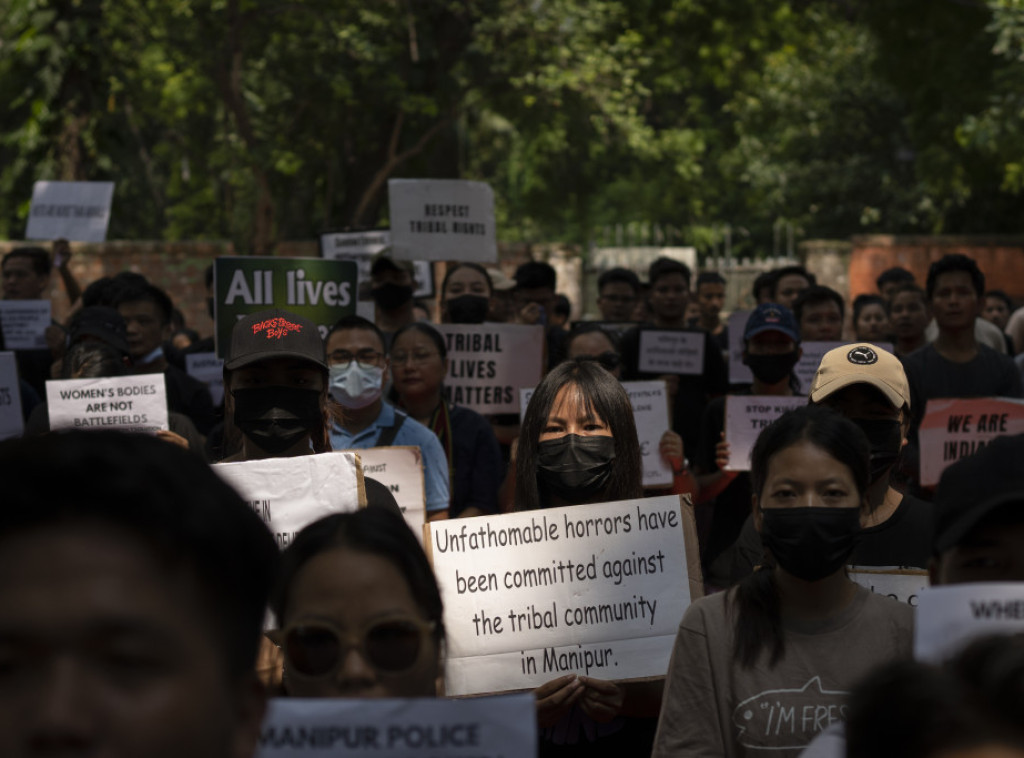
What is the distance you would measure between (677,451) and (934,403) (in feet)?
3.86

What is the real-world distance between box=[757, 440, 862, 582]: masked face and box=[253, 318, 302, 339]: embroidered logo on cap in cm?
149

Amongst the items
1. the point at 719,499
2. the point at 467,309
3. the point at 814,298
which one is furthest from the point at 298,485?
the point at 814,298

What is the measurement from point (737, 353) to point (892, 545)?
16.3 feet

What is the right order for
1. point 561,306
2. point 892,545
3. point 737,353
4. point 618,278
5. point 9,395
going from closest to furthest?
point 892,545, point 9,395, point 737,353, point 618,278, point 561,306

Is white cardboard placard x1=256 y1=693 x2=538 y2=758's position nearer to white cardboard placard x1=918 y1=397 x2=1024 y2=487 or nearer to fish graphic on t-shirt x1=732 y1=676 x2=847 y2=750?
fish graphic on t-shirt x1=732 y1=676 x2=847 y2=750

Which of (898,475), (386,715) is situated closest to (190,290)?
(898,475)

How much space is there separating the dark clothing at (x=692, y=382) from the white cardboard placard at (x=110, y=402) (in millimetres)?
3076

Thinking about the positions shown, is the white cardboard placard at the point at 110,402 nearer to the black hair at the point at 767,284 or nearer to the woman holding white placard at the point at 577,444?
the woman holding white placard at the point at 577,444

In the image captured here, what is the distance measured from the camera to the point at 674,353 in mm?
7945

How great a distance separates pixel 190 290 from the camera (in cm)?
1905

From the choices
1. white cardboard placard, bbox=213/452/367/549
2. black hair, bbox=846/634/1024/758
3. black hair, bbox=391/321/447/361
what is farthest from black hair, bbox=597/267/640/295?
black hair, bbox=846/634/1024/758

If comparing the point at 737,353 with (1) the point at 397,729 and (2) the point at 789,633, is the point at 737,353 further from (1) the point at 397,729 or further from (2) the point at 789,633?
(1) the point at 397,729

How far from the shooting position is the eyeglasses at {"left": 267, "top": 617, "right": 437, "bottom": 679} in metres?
2.46

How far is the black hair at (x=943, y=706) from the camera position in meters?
1.62
